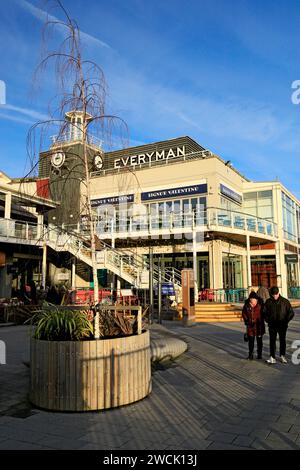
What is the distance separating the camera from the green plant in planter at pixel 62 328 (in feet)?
17.7

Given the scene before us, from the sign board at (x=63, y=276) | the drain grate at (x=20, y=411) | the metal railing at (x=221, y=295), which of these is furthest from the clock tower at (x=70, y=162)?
the sign board at (x=63, y=276)

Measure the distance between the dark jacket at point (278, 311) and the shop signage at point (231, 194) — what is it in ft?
59.5

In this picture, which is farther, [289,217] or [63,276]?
[289,217]

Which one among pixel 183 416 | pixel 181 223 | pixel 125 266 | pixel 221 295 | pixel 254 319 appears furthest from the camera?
pixel 181 223

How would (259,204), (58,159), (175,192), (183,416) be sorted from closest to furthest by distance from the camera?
(183,416) < (58,159) < (175,192) < (259,204)

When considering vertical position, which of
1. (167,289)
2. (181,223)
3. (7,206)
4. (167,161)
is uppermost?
(167,161)

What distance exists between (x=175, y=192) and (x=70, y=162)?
20141 millimetres

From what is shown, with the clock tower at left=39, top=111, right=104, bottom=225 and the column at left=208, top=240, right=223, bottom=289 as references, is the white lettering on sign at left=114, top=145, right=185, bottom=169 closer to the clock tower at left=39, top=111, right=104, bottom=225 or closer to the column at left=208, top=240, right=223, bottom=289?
the column at left=208, top=240, right=223, bottom=289

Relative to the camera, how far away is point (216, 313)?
16.9 m

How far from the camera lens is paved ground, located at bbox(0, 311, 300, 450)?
390 cm

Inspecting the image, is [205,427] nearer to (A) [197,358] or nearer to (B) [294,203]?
(A) [197,358]

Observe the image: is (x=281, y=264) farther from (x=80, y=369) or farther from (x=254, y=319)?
(x=80, y=369)

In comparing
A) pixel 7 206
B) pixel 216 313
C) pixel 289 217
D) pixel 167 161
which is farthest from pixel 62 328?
pixel 289 217

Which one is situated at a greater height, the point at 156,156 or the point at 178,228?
the point at 156,156
